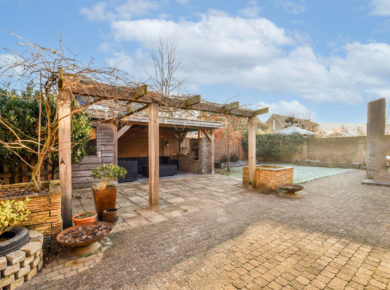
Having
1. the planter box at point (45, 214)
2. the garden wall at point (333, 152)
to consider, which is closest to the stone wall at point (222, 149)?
the garden wall at point (333, 152)

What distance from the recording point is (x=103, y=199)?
3.77 meters

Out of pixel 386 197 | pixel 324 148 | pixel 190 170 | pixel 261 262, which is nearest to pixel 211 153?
pixel 190 170

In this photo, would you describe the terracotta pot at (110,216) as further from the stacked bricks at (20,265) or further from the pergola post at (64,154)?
the stacked bricks at (20,265)

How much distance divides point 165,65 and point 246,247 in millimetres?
11639

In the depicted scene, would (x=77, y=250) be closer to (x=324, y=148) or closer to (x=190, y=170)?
(x=190, y=170)

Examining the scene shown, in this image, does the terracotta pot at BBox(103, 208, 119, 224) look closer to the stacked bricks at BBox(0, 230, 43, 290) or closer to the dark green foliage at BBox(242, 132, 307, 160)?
the stacked bricks at BBox(0, 230, 43, 290)

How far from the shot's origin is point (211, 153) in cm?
941

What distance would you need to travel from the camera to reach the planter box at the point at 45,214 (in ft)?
8.08

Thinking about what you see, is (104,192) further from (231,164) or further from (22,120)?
(231,164)

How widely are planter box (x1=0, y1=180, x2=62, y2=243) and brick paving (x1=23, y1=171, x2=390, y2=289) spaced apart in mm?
675

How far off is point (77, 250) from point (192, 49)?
11296mm

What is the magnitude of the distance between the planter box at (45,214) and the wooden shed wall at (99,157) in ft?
13.5

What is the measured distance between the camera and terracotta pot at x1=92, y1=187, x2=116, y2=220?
372 centimetres

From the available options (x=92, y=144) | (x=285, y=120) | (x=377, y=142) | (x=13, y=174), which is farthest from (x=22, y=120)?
(x=285, y=120)
